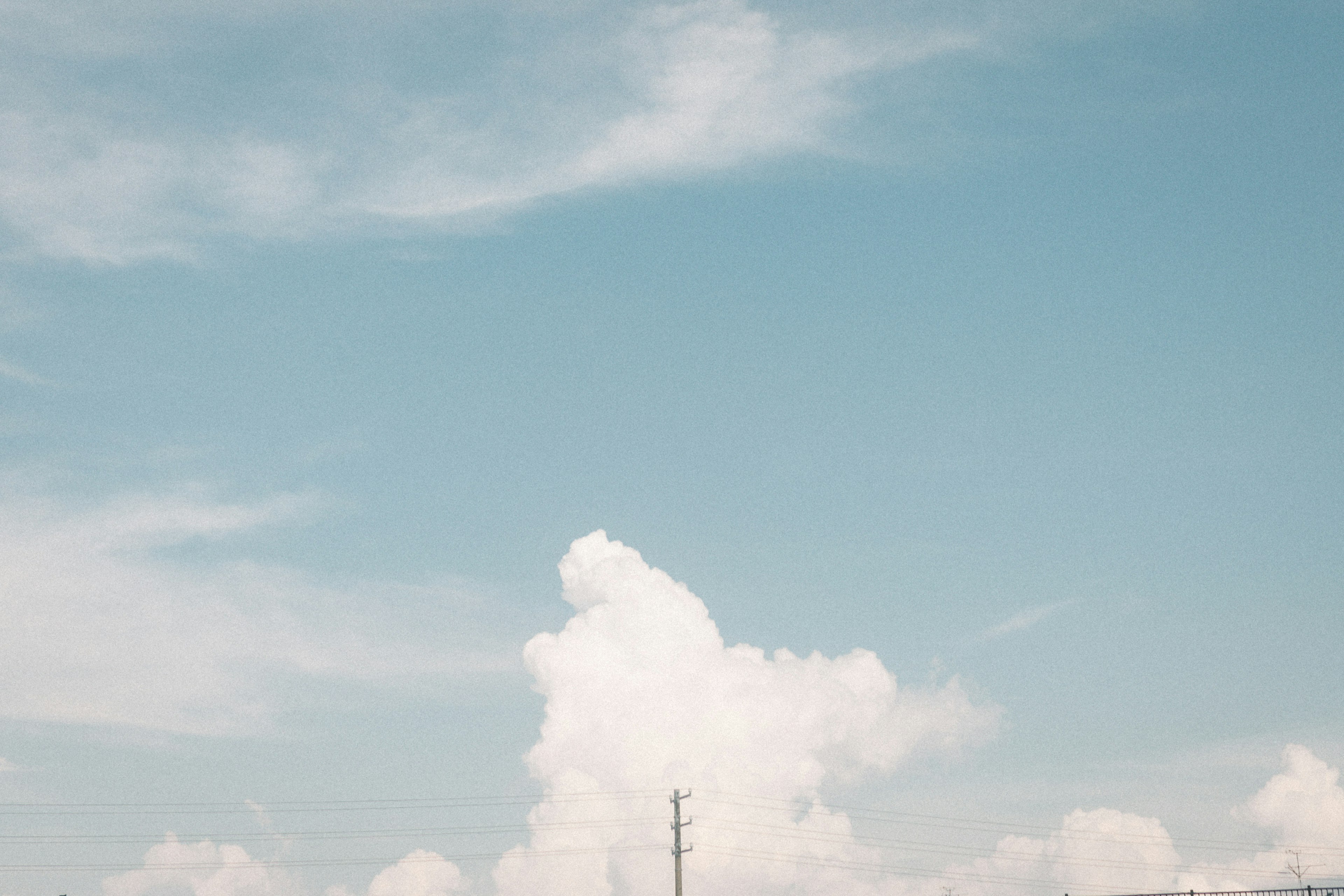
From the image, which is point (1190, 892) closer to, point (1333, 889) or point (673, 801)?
point (1333, 889)

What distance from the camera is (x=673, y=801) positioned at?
4163 inches

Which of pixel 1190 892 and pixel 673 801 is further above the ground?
pixel 673 801

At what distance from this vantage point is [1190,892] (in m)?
83.4

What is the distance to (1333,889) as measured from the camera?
79.9 m

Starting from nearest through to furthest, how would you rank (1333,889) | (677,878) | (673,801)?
1. (1333,889)
2. (677,878)
3. (673,801)

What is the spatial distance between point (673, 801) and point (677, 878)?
7.45m

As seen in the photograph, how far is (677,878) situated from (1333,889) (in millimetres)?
39525

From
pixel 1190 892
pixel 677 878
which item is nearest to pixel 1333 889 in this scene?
pixel 1190 892

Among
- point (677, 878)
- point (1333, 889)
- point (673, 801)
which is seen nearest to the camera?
point (1333, 889)

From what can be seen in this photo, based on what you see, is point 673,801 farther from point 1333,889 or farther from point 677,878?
point 1333,889

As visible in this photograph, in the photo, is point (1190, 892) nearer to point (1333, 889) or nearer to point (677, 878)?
point (1333, 889)

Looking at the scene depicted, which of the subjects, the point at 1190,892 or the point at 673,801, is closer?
the point at 1190,892

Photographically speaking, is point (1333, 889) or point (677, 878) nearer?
point (1333, 889)

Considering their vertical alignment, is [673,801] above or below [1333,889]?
above
